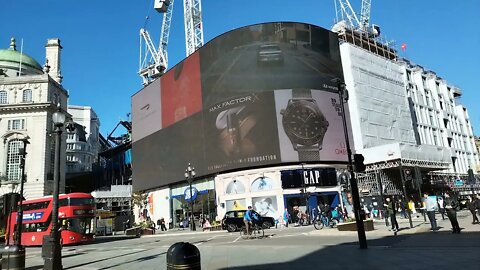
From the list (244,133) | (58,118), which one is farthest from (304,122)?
(58,118)

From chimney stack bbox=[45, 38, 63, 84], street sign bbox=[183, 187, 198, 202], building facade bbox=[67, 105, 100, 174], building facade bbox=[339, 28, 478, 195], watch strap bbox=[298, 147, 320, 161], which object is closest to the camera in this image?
watch strap bbox=[298, 147, 320, 161]

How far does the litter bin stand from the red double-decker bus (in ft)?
57.1

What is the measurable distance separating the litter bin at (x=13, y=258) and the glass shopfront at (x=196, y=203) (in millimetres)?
35089

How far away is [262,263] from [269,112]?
3506 centimetres

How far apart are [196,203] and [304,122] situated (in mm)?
18869

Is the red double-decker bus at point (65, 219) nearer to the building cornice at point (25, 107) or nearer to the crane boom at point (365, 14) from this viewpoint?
the building cornice at point (25, 107)

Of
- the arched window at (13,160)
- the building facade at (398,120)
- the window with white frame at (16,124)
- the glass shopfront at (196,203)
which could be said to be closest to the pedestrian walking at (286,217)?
the building facade at (398,120)

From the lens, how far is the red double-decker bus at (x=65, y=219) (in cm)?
2808

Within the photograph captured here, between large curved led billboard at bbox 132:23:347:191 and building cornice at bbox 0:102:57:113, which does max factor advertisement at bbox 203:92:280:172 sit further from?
building cornice at bbox 0:102:57:113

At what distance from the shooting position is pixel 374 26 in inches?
2906

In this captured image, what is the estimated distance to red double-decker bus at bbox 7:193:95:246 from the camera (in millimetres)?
28078

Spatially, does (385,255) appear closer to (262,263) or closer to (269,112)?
(262,263)

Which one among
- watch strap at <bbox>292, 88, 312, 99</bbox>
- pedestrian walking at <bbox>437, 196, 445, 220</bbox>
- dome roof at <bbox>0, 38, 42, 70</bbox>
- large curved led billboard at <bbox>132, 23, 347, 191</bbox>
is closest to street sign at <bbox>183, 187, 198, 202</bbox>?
large curved led billboard at <bbox>132, 23, 347, 191</bbox>

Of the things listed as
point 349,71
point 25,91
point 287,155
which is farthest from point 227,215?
point 25,91
